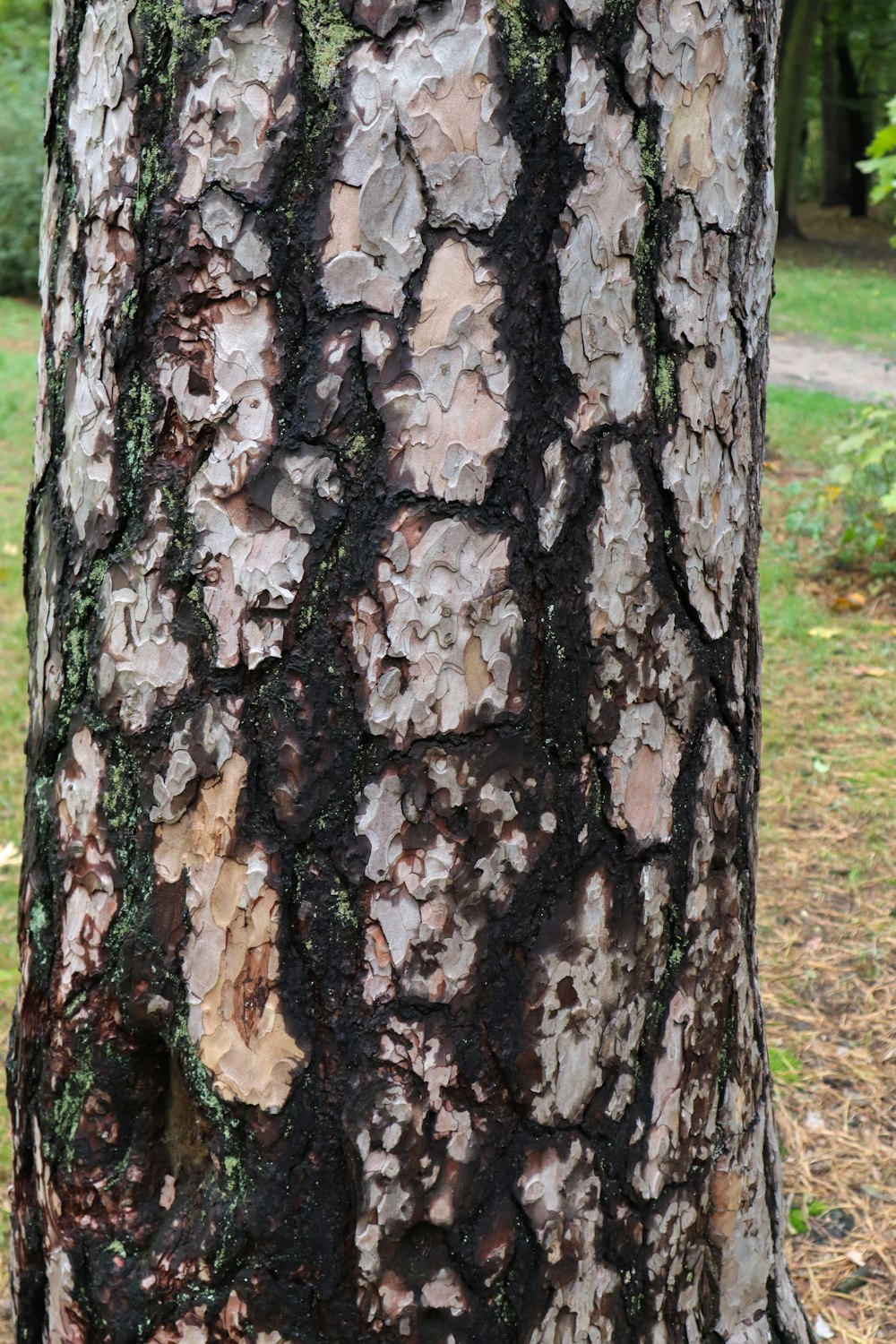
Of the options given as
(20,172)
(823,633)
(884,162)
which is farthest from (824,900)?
(20,172)

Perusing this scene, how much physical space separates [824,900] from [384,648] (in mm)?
2436

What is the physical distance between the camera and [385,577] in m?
1.14

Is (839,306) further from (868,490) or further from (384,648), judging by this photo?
(384,648)

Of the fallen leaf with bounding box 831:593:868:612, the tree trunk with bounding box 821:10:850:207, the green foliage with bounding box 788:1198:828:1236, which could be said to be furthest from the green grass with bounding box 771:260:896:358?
the green foliage with bounding box 788:1198:828:1236

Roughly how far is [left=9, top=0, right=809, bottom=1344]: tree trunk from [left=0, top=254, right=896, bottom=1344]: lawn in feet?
3.44

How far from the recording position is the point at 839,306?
1579 cm

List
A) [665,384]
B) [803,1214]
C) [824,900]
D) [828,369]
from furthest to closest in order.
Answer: [828,369] → [824,900] → [803,1214] → [665,384]

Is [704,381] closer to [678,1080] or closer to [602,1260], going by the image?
[678,1080]

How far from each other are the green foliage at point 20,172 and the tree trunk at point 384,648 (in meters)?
14.2

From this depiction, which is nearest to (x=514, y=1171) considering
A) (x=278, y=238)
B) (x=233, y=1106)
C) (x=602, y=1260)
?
(x=602, y=1260)

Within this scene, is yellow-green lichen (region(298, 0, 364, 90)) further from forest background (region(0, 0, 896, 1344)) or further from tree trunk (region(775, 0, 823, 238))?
tree trunk (region(775, 0, 823, 238))

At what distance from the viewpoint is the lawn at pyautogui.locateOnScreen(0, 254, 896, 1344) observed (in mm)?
2207

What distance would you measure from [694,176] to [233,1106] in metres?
1.03

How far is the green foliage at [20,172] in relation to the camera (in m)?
14.8
